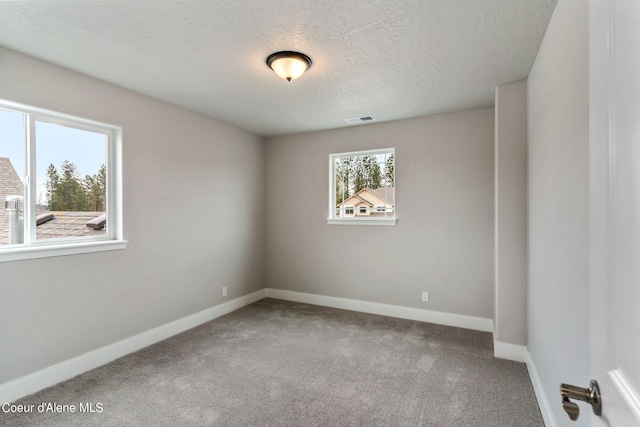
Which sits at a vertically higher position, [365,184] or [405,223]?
[365,184]

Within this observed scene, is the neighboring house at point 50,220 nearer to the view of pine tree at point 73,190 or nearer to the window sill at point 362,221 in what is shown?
the view of pine tree at point 73,190

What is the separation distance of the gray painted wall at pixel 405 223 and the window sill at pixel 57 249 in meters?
2.42

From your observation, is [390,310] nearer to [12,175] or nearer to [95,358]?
[95,358]

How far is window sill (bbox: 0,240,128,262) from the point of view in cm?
231

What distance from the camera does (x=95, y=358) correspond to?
9.13 ft

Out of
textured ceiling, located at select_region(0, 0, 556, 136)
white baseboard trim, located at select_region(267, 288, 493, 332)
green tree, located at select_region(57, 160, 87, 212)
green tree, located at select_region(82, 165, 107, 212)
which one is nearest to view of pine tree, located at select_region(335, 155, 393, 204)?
textured ceiling, located at select_region(0, 0, 556, 136)

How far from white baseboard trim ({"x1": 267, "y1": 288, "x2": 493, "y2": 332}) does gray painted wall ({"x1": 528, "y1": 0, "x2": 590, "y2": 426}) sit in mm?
1191

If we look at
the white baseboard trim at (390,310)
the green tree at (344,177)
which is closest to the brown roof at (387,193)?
the green tree at (344,177)

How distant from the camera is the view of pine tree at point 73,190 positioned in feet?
8.77

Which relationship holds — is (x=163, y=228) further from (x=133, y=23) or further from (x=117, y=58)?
(x=133, y=23)

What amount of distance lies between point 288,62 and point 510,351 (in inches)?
124

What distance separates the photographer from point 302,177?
A: 4.79 meters

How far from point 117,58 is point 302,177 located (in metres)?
2.74

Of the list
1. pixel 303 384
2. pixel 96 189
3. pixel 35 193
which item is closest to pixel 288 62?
pixel 96 189
